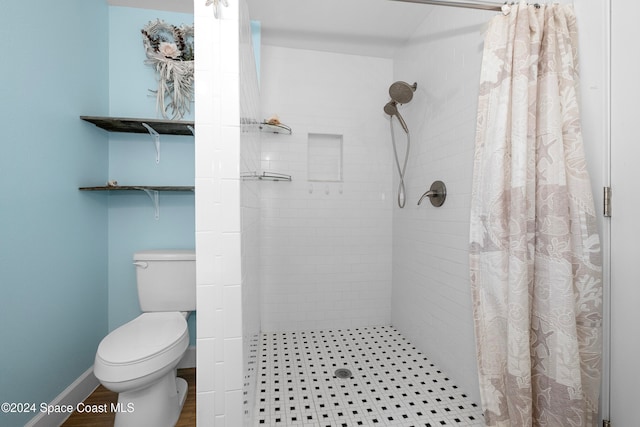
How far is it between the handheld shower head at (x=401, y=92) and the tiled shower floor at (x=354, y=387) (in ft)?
6.12

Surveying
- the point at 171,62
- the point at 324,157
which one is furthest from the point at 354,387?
the point at 171,62

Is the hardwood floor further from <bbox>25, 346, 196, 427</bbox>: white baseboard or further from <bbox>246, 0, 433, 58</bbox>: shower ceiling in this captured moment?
<bbox>246, 0, 433, 58</bbox>: shower ceiling

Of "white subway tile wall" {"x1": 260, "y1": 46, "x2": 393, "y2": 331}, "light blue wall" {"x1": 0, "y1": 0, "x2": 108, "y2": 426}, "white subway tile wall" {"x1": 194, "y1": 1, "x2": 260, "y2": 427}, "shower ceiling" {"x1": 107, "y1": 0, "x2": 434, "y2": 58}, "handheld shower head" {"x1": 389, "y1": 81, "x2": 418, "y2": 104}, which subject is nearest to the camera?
"white subway tile wall" {"x1": 194, "y1": 1, "x2": 260, "y2": 427}

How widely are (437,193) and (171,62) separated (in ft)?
6.45

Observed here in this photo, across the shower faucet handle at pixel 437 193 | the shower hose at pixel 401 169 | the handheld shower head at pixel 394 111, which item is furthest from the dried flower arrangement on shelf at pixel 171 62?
the shower faucet handle at pixel 437 193

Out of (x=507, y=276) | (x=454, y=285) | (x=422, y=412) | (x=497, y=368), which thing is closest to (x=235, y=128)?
(x=507, y=276)

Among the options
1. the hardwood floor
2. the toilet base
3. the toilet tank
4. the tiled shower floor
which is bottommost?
the hardwood floor

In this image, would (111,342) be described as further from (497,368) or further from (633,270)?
(633,270)

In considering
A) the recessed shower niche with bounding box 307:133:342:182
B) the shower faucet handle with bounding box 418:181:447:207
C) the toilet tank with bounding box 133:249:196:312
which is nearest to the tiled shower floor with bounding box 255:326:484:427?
the toilet tank with bounding box 133:249:196:312

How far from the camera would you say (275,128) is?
2244 millimetres

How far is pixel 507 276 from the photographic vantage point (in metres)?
1.07

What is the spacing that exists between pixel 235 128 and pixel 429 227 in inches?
59.3

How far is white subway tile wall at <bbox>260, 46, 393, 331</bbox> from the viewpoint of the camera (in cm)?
234

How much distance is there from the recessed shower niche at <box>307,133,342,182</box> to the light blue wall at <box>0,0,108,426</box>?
150 centimetres
